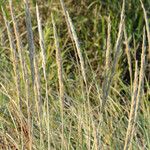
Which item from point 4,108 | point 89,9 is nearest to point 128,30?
point 89,9

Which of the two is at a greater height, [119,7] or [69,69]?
[119,7]

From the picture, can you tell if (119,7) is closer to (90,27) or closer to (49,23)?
(90,27)

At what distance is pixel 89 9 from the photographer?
9.76 ft

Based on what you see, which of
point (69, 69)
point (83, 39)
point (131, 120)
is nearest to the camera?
point (131, 120)

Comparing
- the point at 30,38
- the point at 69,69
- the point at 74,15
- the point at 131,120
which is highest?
the point at 30,38

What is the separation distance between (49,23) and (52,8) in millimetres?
145

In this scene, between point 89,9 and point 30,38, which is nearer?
point 30,38

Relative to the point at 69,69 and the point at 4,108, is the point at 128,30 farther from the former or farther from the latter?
the point at 4,108

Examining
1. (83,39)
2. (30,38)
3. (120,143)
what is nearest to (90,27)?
(83,39)

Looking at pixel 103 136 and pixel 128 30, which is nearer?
pixel 103 136

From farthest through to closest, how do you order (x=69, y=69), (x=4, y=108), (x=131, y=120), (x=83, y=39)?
1. (x=83, y=39)
2. (x=69, y=69)
3. (x=4, y=108)
4. (x=131, y=120)

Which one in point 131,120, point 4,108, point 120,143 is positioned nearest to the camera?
point 131,120

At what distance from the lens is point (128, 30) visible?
2.73m

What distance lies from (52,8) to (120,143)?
1.40 metres
